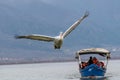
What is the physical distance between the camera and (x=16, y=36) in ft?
175

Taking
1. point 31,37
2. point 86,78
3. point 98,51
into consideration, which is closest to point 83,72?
point 86,78

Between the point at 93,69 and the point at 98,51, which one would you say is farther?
the point at 98,51

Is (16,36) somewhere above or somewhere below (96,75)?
above

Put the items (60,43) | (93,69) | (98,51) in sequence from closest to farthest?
1. (60,43)
2. (93,69)
3. (98,51)

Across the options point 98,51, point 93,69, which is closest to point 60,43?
point 93,69

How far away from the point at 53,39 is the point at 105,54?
4820cm

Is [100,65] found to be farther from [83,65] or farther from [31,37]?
[31,37]

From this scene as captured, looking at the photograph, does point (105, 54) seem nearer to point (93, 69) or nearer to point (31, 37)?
point (93, 69)

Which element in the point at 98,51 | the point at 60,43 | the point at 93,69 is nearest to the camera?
the point at 60,43

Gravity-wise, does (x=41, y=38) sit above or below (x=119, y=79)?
above

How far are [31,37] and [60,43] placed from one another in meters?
4.09

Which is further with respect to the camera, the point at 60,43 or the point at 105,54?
the point at 105,54

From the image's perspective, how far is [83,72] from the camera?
305ft

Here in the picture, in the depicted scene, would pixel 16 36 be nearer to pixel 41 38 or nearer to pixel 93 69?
pixel 41 38
